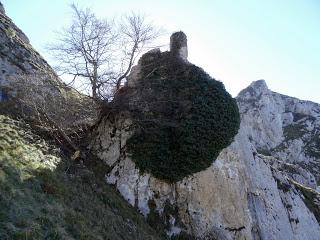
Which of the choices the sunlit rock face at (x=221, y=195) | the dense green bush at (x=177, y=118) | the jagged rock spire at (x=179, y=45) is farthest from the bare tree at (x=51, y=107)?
the jagged rock spire at (x=179, y=45)

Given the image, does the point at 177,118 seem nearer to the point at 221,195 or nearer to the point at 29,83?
the point at 221,195

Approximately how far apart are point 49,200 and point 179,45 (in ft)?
52.1

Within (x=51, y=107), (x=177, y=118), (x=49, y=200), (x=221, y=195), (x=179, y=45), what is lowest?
(x=49, y=200)

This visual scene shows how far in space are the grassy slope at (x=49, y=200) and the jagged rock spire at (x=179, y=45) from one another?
10.5 meters

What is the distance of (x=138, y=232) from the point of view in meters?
15.4

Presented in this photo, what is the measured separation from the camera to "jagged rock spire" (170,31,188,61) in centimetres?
2472

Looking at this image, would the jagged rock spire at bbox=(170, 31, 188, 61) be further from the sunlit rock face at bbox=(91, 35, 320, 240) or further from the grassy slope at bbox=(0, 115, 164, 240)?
the grassy slope at bbox=(0, 115, 164, 240)

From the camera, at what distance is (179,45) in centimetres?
2502

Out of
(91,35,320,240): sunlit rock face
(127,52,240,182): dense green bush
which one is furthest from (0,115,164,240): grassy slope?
(127,52,240,182): dense green bush

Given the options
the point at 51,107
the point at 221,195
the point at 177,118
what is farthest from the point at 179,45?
the point at 221,195

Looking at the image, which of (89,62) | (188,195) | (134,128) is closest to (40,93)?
(89,62)

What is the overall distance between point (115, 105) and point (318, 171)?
7783cm

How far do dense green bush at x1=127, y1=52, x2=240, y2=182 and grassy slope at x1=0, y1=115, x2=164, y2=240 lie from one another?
3305mm

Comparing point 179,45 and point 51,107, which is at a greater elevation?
point 179,45
